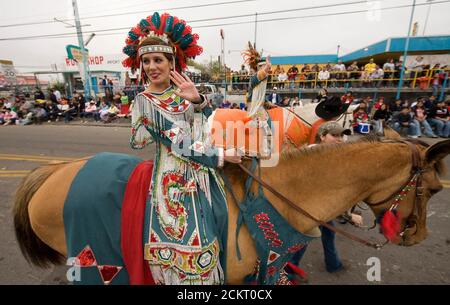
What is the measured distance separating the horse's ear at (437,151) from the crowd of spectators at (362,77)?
12.6 meters

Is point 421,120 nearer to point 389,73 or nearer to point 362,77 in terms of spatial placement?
point 362,77

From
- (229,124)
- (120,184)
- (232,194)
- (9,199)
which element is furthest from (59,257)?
(9,199)

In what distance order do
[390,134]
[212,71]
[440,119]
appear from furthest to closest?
[212,71]
[440,119]
[390,134]

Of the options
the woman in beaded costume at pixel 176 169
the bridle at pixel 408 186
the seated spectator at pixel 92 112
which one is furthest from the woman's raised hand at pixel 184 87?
the seated spectator at pixel 92 112

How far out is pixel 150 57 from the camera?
5.40ft

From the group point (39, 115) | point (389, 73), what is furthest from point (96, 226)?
point (389, 73)

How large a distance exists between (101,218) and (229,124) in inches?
81.3

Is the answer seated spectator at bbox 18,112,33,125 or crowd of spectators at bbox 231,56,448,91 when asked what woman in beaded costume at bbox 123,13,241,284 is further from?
seated spectator at bbox 18,112,33,125

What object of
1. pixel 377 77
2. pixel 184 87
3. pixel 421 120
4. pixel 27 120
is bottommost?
pixel 27 120

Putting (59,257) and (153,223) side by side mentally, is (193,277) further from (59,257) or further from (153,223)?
(59,257)

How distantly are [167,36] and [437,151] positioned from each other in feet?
6.67

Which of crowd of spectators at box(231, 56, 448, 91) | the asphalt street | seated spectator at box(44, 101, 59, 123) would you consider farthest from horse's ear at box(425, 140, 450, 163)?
seated spectator at box(44, 101, 59, 123)

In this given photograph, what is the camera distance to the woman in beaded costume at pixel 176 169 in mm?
1604

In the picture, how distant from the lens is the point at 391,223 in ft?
5.77
